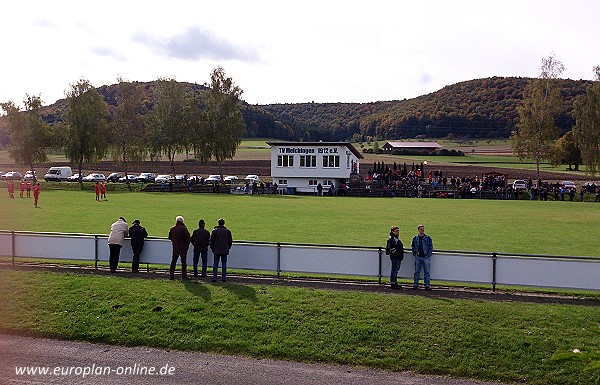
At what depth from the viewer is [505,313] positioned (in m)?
12.9

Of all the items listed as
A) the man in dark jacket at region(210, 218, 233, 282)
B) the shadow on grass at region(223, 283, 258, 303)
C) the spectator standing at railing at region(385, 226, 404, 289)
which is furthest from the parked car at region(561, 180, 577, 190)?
the shadow on grass at region(223, 283, 258, 303)

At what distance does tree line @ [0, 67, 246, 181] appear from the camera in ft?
244

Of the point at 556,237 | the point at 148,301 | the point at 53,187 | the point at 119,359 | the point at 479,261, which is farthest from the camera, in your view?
the point at 53,187

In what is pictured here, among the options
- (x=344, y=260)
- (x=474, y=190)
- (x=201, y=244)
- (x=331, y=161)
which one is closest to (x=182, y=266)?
(x=201, y=244)

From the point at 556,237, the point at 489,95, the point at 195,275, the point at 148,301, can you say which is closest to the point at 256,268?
the point at 195,275

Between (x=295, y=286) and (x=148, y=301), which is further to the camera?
(x=295, y=286)

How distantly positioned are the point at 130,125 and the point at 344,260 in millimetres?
67743

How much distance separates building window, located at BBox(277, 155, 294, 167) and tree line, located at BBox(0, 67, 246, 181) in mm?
7961

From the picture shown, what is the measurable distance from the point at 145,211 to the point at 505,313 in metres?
27.8

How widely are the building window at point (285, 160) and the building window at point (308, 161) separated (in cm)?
129

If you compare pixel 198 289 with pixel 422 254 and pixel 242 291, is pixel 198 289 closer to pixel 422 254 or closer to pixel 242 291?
pixel 242 291

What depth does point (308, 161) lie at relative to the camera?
240ft

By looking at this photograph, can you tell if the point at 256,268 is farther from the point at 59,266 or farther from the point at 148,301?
the point at 59,266

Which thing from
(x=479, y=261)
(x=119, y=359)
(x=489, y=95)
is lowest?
(x=119, y=359)
